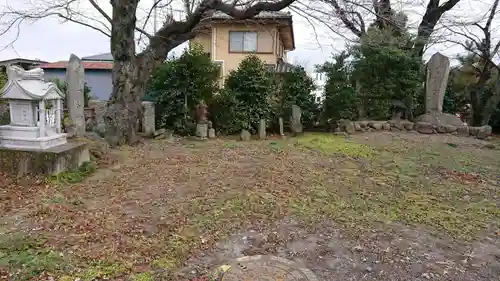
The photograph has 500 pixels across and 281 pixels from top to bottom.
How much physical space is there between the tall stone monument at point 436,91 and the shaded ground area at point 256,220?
3.43 meters

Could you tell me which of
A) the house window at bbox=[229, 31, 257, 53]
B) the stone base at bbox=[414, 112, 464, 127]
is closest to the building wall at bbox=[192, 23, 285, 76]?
the house window at bbox=[229, 31, 257, 53]

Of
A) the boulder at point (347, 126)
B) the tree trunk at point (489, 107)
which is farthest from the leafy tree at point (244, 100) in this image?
the tree trunk at point (489, 107)

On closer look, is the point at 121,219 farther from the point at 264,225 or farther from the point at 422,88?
the point at 422,88

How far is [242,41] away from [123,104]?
10.0m

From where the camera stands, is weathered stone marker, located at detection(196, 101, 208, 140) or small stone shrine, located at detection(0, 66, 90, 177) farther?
weathered stone marker, located at detection(196, 101, 208, 140)

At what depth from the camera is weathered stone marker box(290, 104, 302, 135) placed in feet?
28.6

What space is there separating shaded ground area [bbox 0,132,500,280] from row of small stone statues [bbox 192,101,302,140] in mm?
2217

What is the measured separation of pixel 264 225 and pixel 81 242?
5.05 feet

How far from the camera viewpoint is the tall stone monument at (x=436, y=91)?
902cm

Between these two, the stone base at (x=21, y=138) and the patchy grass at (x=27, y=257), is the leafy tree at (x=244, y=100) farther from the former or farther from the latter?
the patchy grass at (x=27, y=257)

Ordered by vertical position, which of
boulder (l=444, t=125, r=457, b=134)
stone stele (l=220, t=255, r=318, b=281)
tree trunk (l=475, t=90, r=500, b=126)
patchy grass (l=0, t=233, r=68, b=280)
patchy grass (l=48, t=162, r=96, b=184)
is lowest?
stone stele (l=220, t=255, r=318, b=281)

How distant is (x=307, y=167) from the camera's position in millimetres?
5461

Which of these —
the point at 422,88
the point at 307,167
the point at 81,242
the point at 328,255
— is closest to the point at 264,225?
the point at 328,255

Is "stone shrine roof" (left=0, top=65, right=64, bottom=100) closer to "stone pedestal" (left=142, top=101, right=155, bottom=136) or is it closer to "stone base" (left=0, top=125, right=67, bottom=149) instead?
"stone base" (left=0, top=125, right=67, bottom=149)
